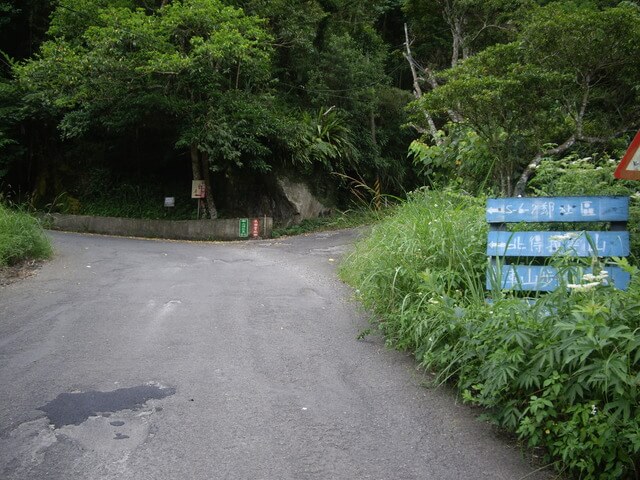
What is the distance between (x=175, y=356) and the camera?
593cm

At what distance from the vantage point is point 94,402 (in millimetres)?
4773

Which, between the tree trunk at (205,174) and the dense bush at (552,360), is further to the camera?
the tree trunk at (205,174)

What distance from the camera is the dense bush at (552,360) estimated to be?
3.46 m

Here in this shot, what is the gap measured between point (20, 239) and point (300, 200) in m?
11.0

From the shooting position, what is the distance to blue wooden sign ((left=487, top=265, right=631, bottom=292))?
5203 millimetres

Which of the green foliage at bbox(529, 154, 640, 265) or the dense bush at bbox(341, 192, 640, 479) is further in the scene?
the green foliage at bbox(529, 154, 640, 265)

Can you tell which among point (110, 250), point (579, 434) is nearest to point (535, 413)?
point (579, 434)

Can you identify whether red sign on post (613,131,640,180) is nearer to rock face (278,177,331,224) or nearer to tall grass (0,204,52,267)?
tall grass (0,204,52,267)

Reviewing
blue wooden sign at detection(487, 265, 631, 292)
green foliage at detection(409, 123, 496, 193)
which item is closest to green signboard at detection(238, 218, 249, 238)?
green foliage at detection(409, 123, 496, 193)

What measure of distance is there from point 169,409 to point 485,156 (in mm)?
6578

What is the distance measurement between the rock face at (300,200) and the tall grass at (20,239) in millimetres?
9553

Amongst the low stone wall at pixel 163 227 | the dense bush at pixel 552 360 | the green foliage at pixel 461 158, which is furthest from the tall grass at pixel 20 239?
the dense bush at pixel 552 360

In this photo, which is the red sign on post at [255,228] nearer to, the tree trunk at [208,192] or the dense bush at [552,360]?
the tree trunk at [208,192]

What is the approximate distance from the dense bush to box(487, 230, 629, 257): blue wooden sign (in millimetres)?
285
